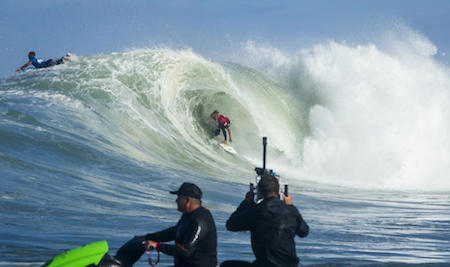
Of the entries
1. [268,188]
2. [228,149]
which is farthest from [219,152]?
[268,188]

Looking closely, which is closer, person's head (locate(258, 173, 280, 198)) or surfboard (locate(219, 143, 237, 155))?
person's head (locate(258, 173, 280, 198))

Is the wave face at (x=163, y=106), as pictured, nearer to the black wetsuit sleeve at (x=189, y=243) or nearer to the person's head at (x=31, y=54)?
the person's head at (x=31, y=54)

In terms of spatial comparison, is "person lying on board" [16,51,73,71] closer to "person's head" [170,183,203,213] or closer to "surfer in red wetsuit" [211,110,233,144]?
"surfer in red wetsuit" [211,110,233,144]

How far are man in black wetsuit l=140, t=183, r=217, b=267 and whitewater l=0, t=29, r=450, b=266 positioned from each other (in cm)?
204

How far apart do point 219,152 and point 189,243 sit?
15003 mm

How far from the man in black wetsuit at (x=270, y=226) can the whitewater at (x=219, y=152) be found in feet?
7.05

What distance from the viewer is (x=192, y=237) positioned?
3838 millimetres

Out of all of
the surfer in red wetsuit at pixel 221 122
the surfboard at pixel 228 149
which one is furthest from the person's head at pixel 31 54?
the surfboard at pixel 228 149

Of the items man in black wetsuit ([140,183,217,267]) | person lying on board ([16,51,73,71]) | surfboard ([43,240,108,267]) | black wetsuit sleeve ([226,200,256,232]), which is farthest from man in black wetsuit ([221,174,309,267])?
person lying on board ([16,51,73,71])

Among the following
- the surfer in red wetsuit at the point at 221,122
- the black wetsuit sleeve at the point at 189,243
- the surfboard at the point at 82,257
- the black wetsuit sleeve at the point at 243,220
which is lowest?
the surfboard at the point at 82,257

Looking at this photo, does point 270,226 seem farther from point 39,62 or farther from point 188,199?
point 39,62

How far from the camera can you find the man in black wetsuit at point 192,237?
12.6 ft

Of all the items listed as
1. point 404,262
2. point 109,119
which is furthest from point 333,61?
point 404,262

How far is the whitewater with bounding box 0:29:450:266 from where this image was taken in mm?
7523
